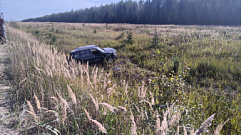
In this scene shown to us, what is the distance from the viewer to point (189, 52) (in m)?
9.56

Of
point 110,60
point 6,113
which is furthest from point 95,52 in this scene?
point 6,113

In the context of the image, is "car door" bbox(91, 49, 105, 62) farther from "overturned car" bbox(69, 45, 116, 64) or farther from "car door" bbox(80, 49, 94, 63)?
"car door" bbox(80, 49, 94, 63)

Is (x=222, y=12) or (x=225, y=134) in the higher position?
(x=222, y=12)

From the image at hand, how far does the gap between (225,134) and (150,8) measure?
81760 millimetres

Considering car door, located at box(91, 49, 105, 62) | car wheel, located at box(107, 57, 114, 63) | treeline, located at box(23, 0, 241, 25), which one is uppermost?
treeline, located at box(23, 0, 241, 25)

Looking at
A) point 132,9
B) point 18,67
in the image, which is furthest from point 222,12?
point 18,67

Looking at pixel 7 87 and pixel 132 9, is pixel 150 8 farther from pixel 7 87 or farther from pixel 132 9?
pixel 7 87

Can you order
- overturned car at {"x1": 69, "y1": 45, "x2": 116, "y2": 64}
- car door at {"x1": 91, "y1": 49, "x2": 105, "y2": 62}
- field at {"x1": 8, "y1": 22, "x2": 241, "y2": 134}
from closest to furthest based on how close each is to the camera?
field at {"x1": 8, "y1": 22, "x2": 241, "y2": 134} < overturned car at {"x1": 69, "y1": 45, "x2": 116, "y2": 64} < car door at {"x1": 91, "y1": 49, "x2": 105, "y2": 62}

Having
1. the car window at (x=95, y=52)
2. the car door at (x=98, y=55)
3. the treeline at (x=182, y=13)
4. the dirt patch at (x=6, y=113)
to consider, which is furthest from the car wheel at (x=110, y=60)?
the treeline at (x=182, y=13)

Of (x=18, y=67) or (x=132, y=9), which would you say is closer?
(x=18, y=67)

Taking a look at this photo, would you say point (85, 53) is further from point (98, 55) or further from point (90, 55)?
point (98, 55)

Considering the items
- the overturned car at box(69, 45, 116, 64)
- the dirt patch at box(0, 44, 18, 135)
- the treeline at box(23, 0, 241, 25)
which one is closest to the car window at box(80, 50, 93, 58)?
the overturned car at box(69, 45, 116, 64)

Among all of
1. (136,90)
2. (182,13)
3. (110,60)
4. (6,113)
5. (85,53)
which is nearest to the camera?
(6,113)

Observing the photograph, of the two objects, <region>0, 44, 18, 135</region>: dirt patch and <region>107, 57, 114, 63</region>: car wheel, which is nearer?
<region>0, 44, 18, 135</region>: dirt patch
